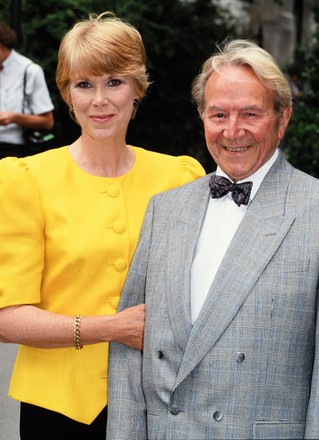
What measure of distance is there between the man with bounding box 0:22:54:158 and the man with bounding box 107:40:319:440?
437 centimetres

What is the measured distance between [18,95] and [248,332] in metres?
4.94

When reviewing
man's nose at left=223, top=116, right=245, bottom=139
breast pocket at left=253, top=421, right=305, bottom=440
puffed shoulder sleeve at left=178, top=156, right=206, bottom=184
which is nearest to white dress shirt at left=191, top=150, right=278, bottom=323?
man's nose at left=223, top=116, right=245, bottom=139

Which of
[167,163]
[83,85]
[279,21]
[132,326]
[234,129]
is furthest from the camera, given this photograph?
[279,21]

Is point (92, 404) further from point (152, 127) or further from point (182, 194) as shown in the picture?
point (152, 127)

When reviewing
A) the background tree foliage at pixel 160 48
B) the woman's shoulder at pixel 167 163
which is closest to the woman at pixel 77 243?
the woman's shoulder at pixel 167 163

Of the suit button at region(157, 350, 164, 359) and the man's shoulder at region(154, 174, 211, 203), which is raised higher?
the man's shoulder at region(154, 174, 211, 203)

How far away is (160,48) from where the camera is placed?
1220cm

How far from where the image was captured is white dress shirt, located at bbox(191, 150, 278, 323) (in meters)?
2.83

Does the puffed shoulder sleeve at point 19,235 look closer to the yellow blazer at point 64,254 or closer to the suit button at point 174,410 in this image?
the yellow blazer at point 64,254

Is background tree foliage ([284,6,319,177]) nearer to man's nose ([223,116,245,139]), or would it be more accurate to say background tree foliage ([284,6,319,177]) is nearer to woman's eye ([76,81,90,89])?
woman's eye ([76,81,90,89])

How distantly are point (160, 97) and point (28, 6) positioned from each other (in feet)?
8.96

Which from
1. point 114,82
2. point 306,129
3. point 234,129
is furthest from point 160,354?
point 306,129

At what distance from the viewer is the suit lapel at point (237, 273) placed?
2.71m

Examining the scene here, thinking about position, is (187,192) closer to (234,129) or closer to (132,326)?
(234,129)
